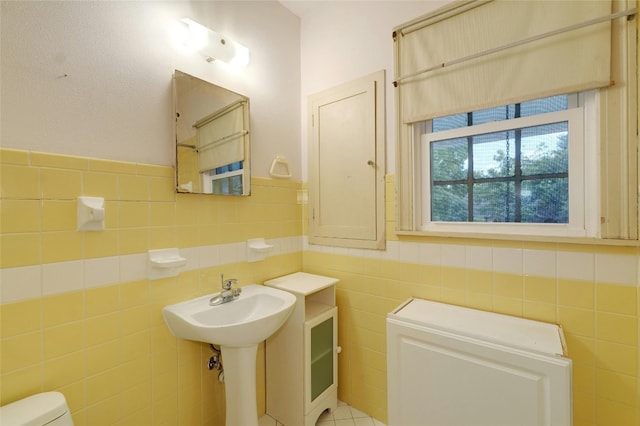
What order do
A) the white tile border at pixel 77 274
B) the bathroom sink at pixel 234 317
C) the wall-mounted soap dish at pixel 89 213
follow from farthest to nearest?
1. the bathroom sink at pixel 234 317
2. the wall-mounted soap dish at pixel 89 213
3. the white tile border at pixel 77 274

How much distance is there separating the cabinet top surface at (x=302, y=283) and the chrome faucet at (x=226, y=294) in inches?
10.8

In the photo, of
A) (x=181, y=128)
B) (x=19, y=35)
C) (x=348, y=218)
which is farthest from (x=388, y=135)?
(x=19, y=35)

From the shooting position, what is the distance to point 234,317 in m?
1.51

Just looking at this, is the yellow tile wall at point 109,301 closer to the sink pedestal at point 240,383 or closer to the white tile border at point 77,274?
the white tile border at point 77,274

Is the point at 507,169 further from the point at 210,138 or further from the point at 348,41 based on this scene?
the point at 210,138

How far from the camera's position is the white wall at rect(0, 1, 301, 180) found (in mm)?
994

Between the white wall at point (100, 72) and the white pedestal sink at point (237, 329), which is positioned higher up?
the white wall at point (100, 72)

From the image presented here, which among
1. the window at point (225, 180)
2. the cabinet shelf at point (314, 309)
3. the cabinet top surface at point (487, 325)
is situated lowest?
the cabinet shelf at point (314, 309)

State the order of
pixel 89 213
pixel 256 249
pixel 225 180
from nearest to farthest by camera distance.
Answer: pixel 89 213 → pixel 225 180 → pixel 256 249

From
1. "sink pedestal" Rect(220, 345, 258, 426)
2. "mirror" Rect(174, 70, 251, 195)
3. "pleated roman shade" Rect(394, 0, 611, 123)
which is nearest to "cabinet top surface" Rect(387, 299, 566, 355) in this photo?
"sink pedestal" Rect(220, 345, 258, 426)

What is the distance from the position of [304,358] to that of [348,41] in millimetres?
1993

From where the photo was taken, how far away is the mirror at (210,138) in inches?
55.1

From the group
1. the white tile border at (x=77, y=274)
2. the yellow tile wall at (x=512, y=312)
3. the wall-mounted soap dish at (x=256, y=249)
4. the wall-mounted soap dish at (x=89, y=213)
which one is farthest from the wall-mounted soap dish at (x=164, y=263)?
the yellow tile wall at (x=512, y=312)

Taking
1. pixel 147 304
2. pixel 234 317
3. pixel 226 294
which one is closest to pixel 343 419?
pixel 234 317
